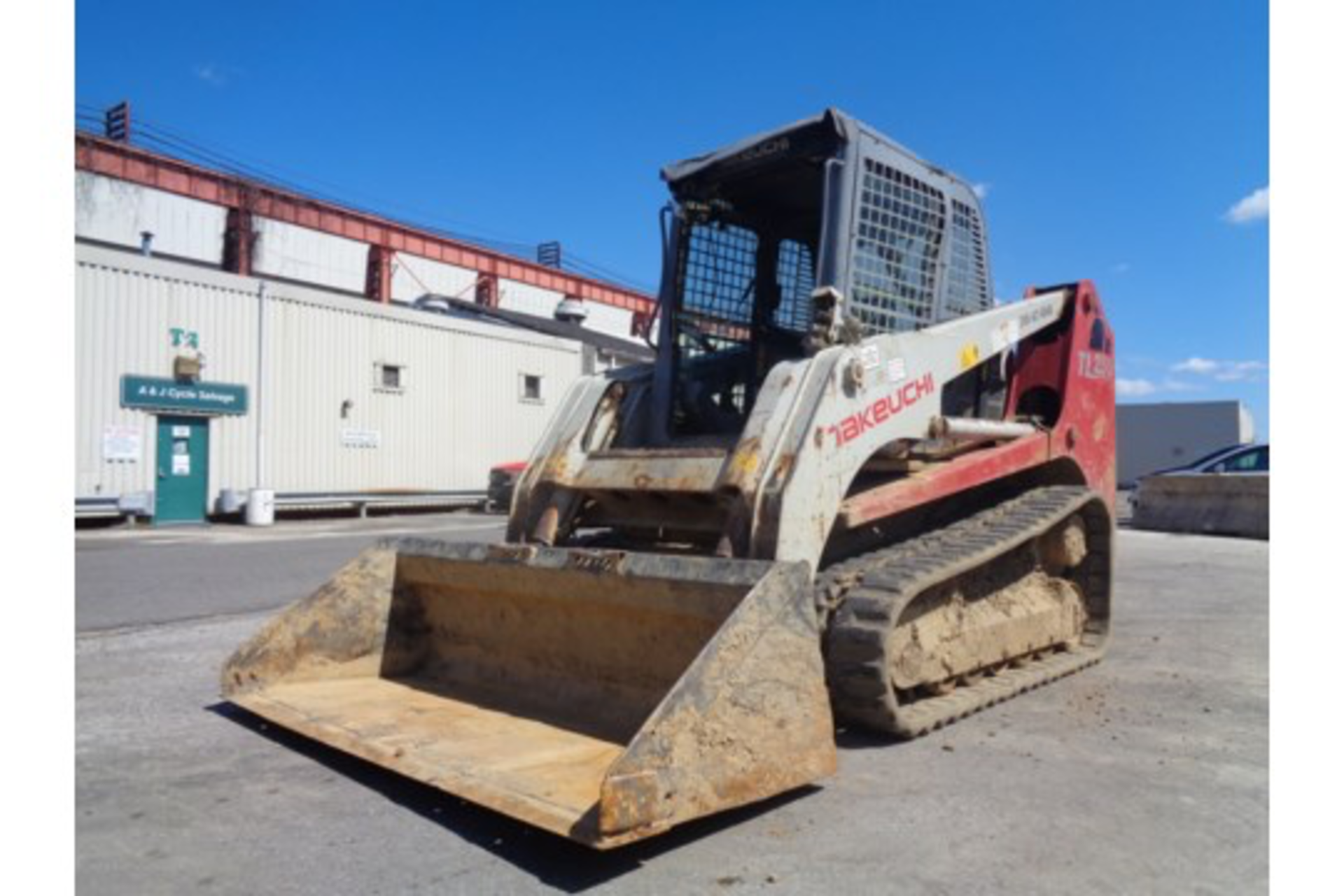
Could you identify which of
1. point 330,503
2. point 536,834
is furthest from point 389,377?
point 536,834

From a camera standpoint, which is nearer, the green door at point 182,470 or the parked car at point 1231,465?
the green door at point 182,470

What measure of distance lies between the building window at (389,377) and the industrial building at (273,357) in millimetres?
30

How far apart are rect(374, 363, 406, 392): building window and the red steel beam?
8025 mm

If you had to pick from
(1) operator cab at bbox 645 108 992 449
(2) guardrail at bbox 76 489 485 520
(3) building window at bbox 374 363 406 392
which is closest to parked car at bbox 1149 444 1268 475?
(2) guardrail at bbox 76 489 485 520

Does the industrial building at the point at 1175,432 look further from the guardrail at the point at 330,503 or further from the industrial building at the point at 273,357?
the guardrail at the point at 330,503

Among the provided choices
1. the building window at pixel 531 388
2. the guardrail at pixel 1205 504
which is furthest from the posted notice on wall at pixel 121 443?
the guardrail at pixel 1205 504

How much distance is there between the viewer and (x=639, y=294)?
130 feet

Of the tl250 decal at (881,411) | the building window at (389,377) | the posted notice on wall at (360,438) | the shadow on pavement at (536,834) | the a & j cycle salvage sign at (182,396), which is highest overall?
the building window at (389,377)

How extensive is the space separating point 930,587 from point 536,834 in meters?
2.23

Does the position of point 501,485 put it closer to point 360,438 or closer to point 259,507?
point 360,438

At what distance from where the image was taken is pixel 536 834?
11.2 feet

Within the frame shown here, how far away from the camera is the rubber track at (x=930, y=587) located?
428cm

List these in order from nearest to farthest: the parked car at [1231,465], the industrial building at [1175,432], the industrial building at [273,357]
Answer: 1. the industrial building at [273,357]
2. the parked car at [1231,465]
3. the industrial building at [1175,432]

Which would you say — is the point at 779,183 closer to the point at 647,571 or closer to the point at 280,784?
the point at 647,571
